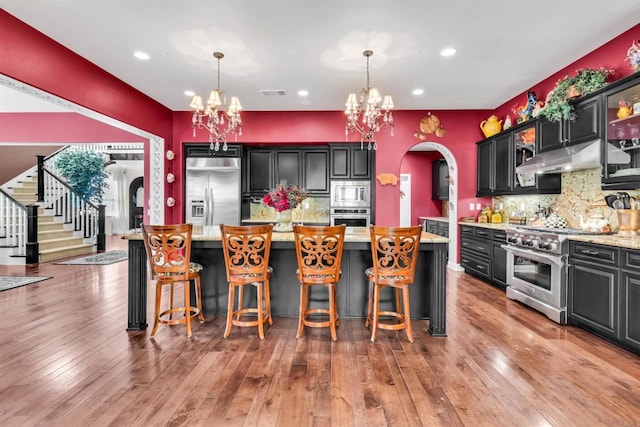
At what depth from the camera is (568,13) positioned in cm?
309

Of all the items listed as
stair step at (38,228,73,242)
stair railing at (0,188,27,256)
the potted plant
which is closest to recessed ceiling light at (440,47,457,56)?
the potted plant

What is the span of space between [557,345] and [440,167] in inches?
233

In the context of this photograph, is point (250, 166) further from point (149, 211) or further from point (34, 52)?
point (34, 52)

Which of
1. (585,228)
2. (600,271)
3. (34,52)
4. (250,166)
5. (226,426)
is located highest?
(34,52)

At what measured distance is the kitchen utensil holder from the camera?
3.25 m

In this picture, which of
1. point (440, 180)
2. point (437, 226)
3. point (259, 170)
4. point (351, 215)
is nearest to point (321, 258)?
point (351, 215)

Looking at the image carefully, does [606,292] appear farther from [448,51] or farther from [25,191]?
[25,191]

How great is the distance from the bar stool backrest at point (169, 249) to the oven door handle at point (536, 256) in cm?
358

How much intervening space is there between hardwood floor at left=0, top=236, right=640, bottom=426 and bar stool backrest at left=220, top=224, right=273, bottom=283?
56 centimetres

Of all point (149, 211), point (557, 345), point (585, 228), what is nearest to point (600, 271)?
point (557, 345)

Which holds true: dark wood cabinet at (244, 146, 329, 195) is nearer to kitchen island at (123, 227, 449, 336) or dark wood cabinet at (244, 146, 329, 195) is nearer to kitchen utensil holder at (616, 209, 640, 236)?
kitchen island at (123, 227, 449, 336)

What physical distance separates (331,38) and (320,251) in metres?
2.23

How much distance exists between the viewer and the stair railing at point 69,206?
7805 millimetres

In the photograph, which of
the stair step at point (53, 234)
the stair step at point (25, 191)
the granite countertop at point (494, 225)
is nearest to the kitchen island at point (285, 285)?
the granite countertop at point (494, 225)
